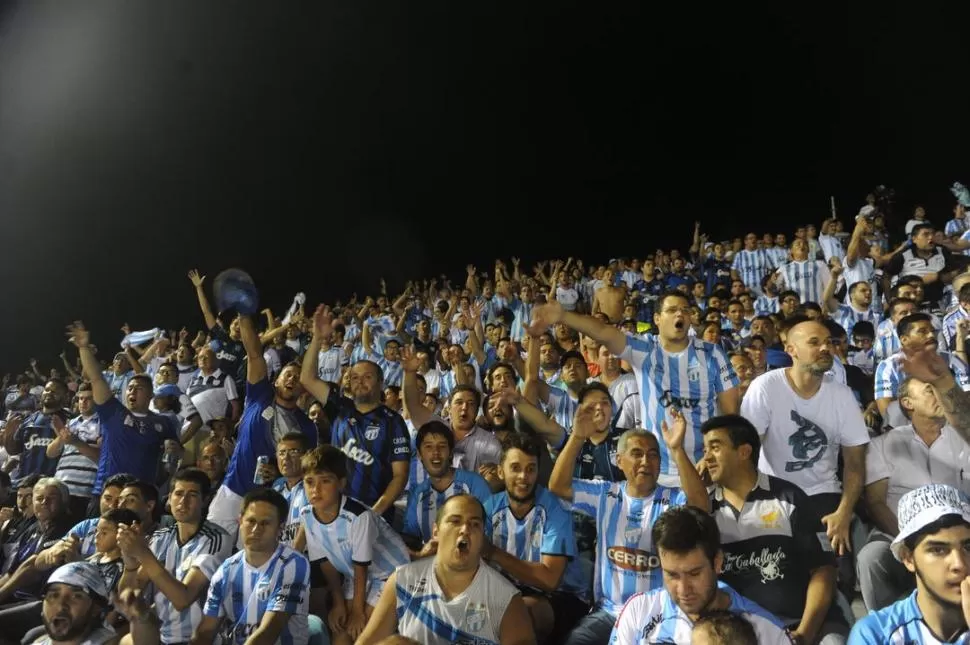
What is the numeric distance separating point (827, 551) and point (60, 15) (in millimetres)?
15973

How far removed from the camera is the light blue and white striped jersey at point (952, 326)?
5.02m

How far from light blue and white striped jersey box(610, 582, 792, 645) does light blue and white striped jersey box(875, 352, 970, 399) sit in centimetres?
237

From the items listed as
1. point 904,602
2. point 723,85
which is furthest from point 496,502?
point 723,85

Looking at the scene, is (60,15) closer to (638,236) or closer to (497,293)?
(497,293)

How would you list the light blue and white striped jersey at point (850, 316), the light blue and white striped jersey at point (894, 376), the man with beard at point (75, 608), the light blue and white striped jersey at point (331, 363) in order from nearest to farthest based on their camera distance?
the man with beard at point (75, 608)
the light blue and white striped jersey at point (894, 376)
the light blue and white striped jersey at point (850, 316)
the light blue and white striped jersey at point (331, 363)

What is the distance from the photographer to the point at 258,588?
327cm

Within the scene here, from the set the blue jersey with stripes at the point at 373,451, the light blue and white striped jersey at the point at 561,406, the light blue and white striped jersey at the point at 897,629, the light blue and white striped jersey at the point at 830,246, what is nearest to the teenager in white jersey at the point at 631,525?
the light blue and white striped jersey at the point at 897,629

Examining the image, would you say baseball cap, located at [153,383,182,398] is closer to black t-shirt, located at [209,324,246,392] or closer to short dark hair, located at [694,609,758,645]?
black t-shirt, located at [209,324,246,392]

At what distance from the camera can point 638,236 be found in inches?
864

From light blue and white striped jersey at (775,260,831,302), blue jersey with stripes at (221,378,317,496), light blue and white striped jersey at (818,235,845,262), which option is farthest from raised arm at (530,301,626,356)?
light blue and white striped jersey at (818,235,845,262)

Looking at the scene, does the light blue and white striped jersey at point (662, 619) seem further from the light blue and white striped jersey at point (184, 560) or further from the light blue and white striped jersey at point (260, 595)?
the light blue and white striped jersey at point (184, 560)

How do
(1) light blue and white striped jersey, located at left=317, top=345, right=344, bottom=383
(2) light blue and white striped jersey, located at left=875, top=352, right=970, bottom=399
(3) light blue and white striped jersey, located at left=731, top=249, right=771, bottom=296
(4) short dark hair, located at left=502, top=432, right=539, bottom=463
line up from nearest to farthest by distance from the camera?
(4) short dark hair, located at left=502, top=432, right=539, bottom=463 → (2) light blue and white striped jersey, located at left=875, top=352, right=970, bottom=399 → (1) light blue and white striped jersey, located at left=317, top=345, right=344, bottom=383 → (3) light blue and white striped jersey, located at left=731, top=249, right=771, bottom=296

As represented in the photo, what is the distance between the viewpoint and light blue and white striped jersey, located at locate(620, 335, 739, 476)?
385cm

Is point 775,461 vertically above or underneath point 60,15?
underneath
